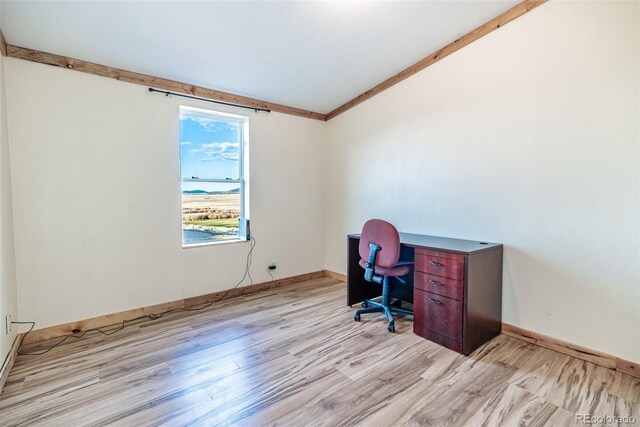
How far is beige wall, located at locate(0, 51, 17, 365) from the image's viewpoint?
204 centimetres

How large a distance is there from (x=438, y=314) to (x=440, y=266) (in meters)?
0.41

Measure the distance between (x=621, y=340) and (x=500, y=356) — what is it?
79 cm

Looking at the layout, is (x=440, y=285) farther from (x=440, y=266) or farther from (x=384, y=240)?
(x=384, y=240)

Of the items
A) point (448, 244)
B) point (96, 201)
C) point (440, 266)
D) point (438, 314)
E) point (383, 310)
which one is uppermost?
point (96, 201)

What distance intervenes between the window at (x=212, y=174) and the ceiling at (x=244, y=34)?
45 centimetres

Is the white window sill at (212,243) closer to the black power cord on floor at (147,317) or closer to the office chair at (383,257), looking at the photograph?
the black power cord on floor at (147,317)

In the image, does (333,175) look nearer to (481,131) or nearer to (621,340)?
(481,131)

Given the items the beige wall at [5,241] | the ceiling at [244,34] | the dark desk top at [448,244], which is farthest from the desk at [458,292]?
the beige wall at [5,241]

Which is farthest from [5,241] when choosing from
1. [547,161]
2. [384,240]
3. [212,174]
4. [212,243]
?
[547,161]

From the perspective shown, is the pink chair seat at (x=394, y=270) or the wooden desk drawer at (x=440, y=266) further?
the pink chair seat at (x=394, y=270)

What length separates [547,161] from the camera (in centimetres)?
242

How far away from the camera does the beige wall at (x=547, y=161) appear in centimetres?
210

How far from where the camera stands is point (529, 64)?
2.51m

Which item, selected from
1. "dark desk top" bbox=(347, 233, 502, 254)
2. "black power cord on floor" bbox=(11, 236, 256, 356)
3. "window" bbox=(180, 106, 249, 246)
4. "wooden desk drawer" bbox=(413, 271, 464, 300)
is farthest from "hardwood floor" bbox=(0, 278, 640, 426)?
"window" bbox=(180, 106, 249, 246)
